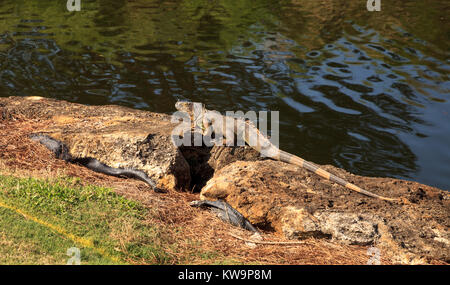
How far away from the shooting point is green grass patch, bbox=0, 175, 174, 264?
3.83m

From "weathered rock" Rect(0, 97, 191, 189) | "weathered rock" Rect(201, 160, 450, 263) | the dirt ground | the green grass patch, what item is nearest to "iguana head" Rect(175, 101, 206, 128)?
"weathered rock" Rect(0, 97, 191, 189)

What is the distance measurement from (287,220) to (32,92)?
8.77 m

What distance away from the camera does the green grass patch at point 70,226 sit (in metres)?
3.83

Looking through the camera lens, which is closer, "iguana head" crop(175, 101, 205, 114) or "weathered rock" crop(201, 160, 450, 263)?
"weathered rock" crop(201, 160, 450, 263)

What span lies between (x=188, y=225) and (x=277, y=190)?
119 centimetres

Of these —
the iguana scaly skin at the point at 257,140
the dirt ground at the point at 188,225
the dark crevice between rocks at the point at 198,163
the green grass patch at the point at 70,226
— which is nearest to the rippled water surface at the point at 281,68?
the iguana scaly skin at the point at 257,140

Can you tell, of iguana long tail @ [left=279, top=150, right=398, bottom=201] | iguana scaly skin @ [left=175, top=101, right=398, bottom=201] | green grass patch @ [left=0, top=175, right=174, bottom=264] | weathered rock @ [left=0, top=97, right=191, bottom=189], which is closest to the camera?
green grass patch @ [left=0, top=175, right=174, bottom=264]

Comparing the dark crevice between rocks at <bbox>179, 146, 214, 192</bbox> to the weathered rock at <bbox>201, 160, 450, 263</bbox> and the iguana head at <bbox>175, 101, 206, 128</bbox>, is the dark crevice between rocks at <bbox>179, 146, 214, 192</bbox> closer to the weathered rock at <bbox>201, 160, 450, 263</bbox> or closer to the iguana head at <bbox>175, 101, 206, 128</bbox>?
the weathered rock at <bbox>201, 160, 450, 263</bbox>

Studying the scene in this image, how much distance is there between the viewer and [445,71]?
12.6 metres

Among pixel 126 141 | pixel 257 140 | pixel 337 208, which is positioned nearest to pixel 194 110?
pixel 257 140

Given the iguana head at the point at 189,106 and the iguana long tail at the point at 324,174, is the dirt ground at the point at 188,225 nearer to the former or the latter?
the iguana long tail at the point at 324,174

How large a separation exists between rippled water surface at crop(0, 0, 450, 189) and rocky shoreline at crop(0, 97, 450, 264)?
311 cm

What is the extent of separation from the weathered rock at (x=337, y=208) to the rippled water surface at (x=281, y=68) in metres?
3.20

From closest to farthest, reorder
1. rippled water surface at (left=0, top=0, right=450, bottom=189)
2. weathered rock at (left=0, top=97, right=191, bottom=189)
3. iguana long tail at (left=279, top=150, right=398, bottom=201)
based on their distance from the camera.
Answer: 1. iguana long tail at (left=279, top=150, right=398, bottom=201)
2. weathered rock at (left=0, top=97, right=191, bottom=189)
3. rippled water surface at (left=0, top=0, right=450, bottom=189)
